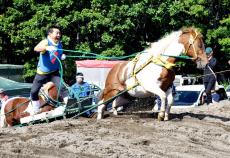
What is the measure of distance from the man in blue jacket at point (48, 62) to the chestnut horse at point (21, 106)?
0.31 m

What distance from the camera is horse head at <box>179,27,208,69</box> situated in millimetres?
11992

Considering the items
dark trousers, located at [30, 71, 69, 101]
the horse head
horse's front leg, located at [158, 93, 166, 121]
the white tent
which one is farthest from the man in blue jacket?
the white tent

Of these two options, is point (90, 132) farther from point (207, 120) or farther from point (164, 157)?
point (207, 120)

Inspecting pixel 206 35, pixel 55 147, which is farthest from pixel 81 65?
pixel 55 147

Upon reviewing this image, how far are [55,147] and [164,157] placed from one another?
5.41 ft

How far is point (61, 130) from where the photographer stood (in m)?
10.4

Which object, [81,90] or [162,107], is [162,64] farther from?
[81,90]

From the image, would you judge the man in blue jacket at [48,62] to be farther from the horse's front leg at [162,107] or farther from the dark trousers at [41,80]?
the horse's front leg at [162,107]

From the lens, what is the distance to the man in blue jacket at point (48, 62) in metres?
11.4

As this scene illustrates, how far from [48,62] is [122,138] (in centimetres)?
292

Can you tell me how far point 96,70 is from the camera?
2625 centimetres

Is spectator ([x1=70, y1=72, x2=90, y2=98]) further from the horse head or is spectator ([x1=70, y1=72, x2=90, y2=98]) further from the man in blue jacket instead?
the horse head

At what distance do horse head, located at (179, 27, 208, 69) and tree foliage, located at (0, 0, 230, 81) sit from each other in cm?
1925

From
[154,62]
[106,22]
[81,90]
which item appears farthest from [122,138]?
[106,22]
